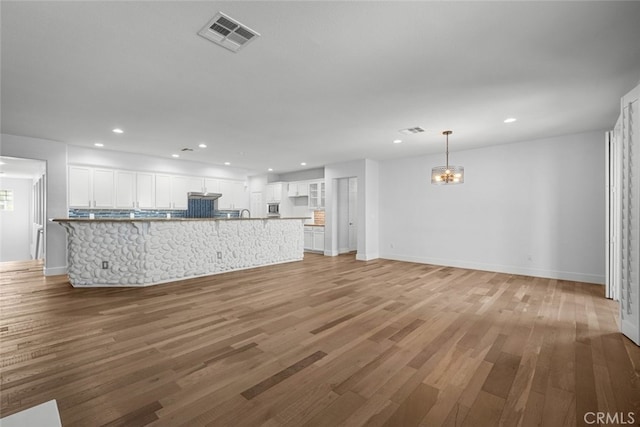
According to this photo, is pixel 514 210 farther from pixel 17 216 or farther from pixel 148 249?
pixel 17 216

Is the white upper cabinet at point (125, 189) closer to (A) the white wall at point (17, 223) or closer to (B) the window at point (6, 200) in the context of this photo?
(A) the white wall at point (17, 223)

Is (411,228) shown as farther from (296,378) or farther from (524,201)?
(296,378)

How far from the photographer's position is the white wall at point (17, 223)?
9883 mm

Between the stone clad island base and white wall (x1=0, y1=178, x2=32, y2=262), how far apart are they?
799cm

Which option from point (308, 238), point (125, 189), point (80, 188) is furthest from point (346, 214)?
point (80, 188)

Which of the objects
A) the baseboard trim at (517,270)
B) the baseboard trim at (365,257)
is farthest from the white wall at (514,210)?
the baseboard trim at (365,257)

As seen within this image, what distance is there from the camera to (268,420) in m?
1.75

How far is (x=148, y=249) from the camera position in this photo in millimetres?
5125

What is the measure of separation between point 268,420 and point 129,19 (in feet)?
9.84

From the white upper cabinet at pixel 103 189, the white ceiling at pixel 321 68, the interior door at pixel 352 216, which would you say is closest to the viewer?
the white ceiling at pixel 321 68

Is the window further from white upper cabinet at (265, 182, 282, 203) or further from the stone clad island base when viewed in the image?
white upper cabinet at (265, 182, 282, 203)

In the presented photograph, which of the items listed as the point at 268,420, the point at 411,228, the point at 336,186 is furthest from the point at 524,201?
the point at 268,420

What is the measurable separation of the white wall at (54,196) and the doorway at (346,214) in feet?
21.6

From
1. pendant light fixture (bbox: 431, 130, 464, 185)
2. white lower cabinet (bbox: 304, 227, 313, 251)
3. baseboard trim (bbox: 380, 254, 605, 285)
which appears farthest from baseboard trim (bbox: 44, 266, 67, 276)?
baseboard trim (bbox: 380, 254, 605, 285)
